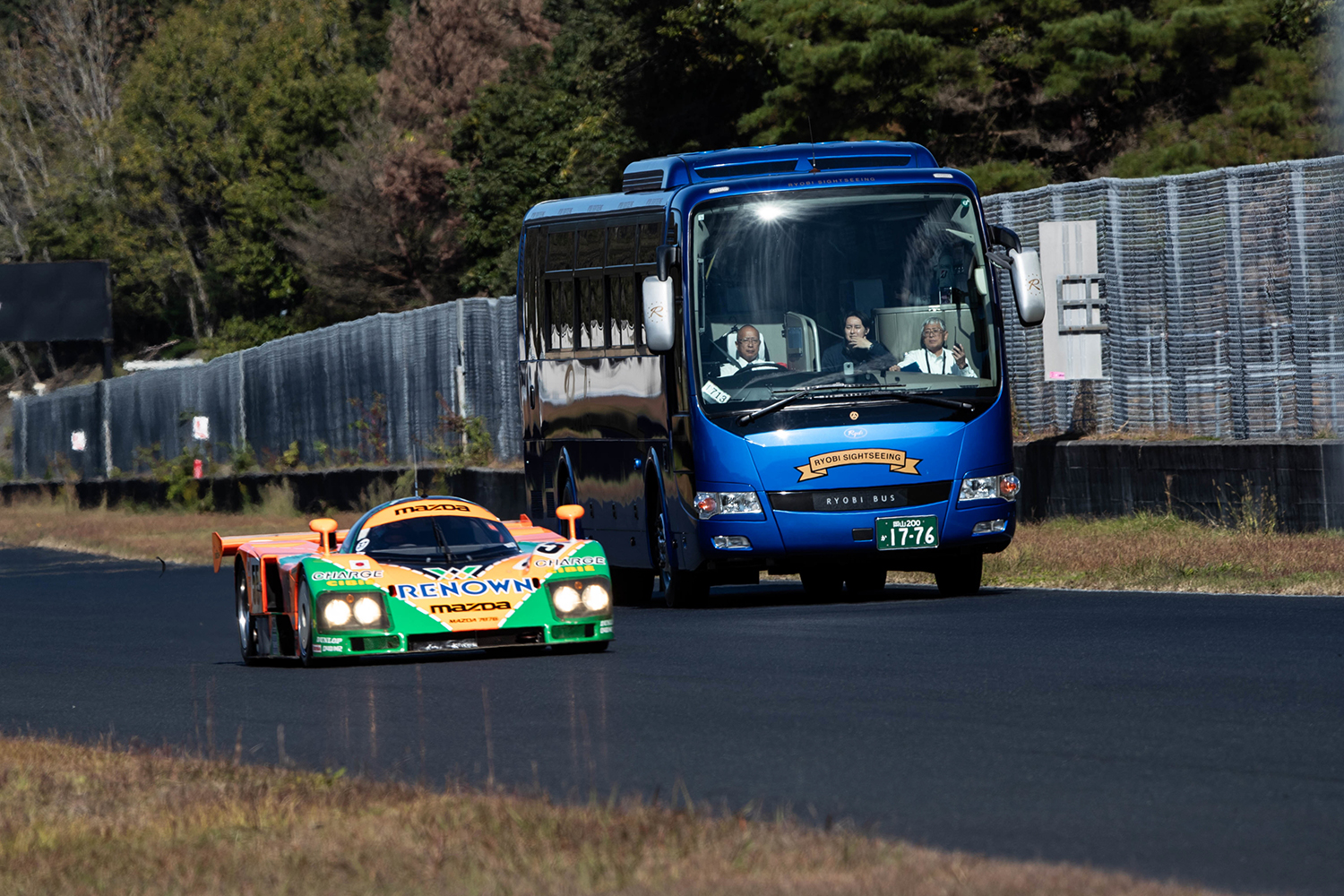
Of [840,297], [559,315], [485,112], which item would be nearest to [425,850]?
[840,297]

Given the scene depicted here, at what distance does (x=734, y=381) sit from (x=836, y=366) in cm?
75

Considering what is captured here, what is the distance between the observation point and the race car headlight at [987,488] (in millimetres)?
17875

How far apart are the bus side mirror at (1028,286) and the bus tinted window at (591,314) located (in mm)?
3708

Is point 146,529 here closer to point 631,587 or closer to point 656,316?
point 631,587

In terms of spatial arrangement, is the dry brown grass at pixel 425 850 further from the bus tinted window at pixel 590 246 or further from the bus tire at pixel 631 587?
the bus tinted window at pixel 590 246

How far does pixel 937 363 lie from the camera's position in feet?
59.6

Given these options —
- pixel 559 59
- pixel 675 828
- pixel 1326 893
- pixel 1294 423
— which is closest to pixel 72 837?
pixel 675 828

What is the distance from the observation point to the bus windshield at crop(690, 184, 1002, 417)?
18016mm

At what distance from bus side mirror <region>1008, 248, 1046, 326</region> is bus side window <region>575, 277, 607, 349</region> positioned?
12.2 feet

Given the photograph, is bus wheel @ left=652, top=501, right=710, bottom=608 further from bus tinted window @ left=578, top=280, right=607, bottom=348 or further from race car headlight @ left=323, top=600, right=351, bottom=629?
race car headlight @ left=323, top=600, right=351, bottom=629

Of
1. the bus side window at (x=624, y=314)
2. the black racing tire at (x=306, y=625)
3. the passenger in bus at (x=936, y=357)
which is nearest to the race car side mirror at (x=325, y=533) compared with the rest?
the black racing tire at (x=306, y=625)

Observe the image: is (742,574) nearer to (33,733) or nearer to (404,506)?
(404,506)

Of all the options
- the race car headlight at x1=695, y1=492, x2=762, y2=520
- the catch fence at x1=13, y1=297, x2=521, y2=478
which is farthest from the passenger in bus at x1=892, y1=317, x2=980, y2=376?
the catch fence at x1=13, y1=297, x2=521, y2=478

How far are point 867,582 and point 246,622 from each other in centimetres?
640
